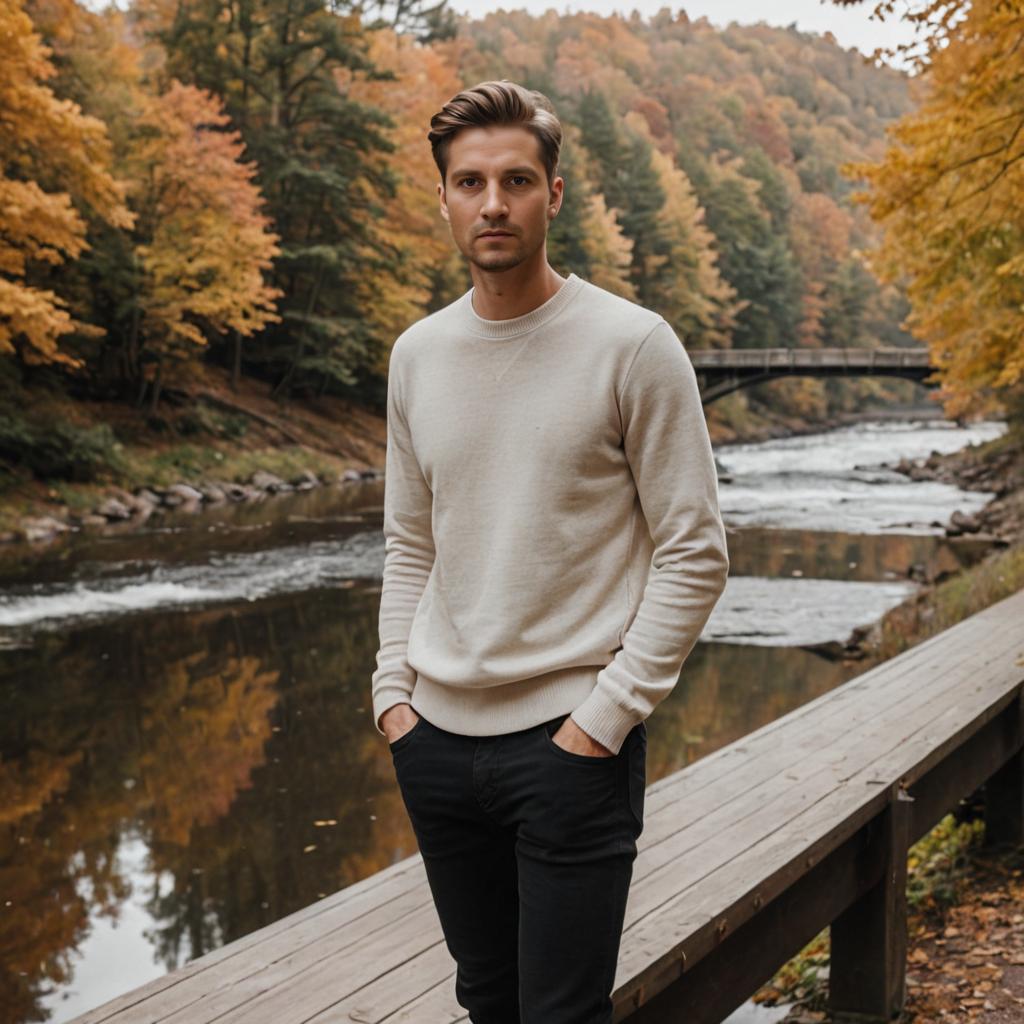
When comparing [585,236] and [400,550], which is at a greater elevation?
[585,236]

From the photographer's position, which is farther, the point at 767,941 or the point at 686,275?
the point at 686,275

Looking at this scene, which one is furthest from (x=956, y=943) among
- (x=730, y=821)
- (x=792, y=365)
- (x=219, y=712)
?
(x=792, y=365)

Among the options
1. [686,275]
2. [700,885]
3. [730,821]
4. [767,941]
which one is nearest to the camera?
[700,885]

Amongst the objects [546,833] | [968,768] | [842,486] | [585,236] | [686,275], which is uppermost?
[585,236]

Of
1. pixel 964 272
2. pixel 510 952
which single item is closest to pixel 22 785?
pixel 510 952

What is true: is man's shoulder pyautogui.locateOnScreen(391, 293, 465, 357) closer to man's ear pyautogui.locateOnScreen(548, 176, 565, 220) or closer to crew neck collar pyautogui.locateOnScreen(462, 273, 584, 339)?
crew neck collar pyautogui.locateOnScreen(462, 273, 584, 339)

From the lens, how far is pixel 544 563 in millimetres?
2025

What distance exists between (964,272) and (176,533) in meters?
13.3

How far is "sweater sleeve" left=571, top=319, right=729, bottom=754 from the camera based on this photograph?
1.95 m

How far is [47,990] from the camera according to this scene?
5.23m

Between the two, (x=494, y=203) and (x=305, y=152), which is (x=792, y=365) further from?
(x=494, y=203)

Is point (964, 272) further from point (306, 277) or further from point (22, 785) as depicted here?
point (306, 277)

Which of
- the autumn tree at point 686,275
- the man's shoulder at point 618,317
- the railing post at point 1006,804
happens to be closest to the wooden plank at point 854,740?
the railing post at point 1006,804

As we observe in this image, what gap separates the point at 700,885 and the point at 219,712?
6863 mm
